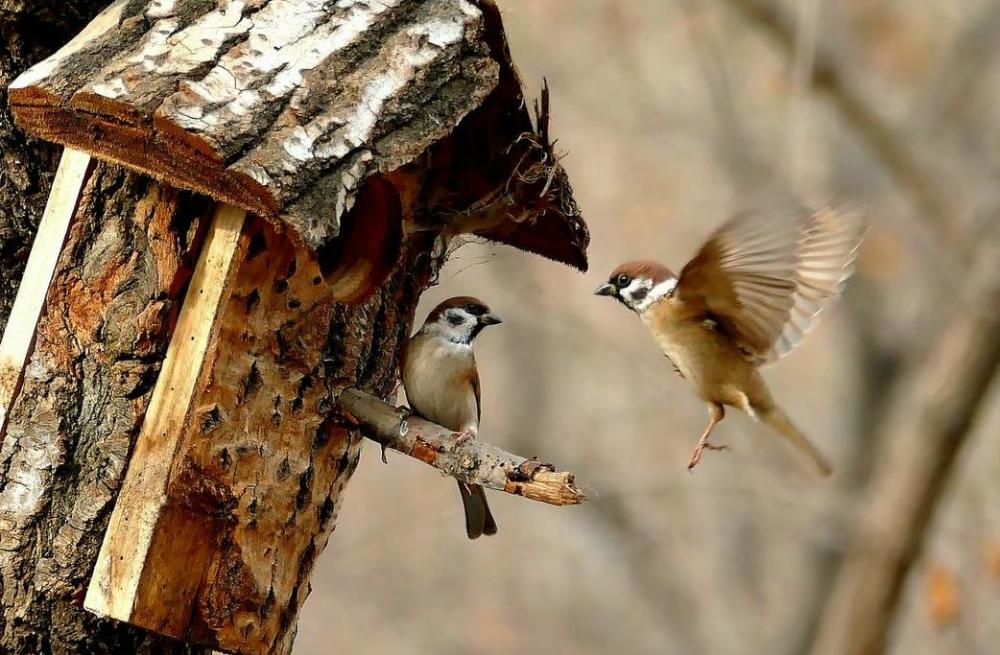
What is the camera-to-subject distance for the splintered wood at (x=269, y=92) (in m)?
2.30

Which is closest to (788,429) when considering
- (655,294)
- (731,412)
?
(655,294)

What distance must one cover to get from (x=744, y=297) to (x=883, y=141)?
304 centimetres

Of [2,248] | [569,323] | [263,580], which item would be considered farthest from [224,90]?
[569,323]

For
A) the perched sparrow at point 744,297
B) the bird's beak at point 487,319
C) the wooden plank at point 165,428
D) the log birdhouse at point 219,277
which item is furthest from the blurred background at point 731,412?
the wooden plank at point 165,428

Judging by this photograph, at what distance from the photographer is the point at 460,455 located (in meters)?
2.72

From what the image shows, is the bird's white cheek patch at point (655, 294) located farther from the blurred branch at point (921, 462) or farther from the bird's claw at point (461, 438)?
the blurred branch at point (921, 462)

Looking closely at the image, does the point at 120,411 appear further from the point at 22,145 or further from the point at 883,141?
the point at 883,141

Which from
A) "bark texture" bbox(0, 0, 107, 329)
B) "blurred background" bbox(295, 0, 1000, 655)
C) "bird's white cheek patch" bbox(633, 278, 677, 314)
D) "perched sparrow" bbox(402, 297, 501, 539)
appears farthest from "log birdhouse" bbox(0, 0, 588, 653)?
"blurred background" bbox(295, 0, 1000, 655)

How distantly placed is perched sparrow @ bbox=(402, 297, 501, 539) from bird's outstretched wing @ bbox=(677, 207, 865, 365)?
68 centimetres

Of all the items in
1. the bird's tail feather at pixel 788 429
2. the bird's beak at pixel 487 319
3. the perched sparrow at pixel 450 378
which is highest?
the bird's beak at pixel 487 319

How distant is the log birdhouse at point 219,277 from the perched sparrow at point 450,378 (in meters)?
0.56

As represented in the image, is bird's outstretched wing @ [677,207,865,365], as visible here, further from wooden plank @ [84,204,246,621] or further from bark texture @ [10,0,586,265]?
wooden plank @ [84,204,246,621]

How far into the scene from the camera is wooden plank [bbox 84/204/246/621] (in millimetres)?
2598

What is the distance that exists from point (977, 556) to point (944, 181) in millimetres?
1788
